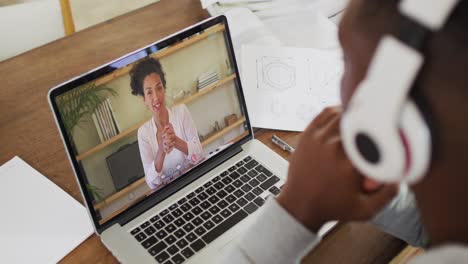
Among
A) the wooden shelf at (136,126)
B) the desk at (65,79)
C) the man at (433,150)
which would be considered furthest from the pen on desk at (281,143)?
the man at (433,150)

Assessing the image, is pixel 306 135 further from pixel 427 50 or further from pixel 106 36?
pixel 106 36

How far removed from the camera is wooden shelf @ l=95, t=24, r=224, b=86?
79cm

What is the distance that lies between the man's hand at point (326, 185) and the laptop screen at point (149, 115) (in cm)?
30

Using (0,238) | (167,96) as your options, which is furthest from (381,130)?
(0,238)

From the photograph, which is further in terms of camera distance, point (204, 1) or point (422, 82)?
point (204, 1)

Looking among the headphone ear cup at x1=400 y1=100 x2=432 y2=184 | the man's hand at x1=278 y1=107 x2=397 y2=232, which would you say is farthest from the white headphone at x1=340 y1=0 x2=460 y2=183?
the man's hand at x1=278 y1=107 x2=397 y2=232

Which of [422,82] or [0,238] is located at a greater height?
[422,82]

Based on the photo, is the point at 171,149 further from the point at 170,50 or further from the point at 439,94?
the point at 439,94

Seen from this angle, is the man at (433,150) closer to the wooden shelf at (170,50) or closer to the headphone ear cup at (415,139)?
the headphone ear cup at (415,139)

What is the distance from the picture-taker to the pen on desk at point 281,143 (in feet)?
3.13

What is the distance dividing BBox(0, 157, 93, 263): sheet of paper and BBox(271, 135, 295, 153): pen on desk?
13.7 inches

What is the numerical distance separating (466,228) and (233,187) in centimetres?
52

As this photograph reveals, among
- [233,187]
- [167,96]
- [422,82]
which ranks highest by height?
[422,82]

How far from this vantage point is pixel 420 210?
416 mm
